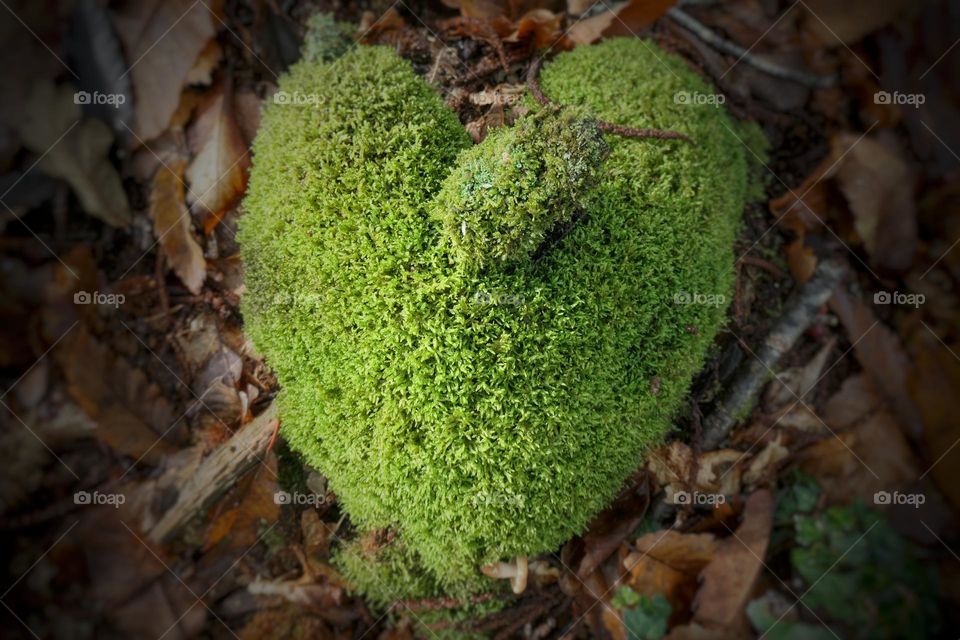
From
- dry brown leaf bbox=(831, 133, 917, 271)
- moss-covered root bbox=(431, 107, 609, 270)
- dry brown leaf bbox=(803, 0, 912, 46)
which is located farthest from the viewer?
dry brown leaf bbox=(803, 0, 912, 46)

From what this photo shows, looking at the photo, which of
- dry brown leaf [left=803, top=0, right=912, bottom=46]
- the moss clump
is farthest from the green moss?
dry brown leaf [left=803, top=0, right=912, bottom=46]

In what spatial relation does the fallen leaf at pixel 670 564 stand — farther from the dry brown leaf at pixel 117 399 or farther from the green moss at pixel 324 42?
the green moss at pixel 324 42

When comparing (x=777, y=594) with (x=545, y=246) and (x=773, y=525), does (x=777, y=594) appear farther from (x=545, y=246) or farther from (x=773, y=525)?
(x=545, y=246)

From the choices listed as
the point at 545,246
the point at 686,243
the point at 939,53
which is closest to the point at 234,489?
the point at 545,246

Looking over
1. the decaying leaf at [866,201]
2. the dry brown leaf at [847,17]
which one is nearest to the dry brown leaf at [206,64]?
the decaying leaf at [866,201]

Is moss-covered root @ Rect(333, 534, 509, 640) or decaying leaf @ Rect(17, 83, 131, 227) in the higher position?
decaying leaf @ Rect(17, 83, 131, 227)

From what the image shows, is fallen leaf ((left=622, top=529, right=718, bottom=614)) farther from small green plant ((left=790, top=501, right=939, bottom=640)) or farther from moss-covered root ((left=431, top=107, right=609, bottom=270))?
moss-covered root ((left=431, top=107, right=609, bottom=270))
